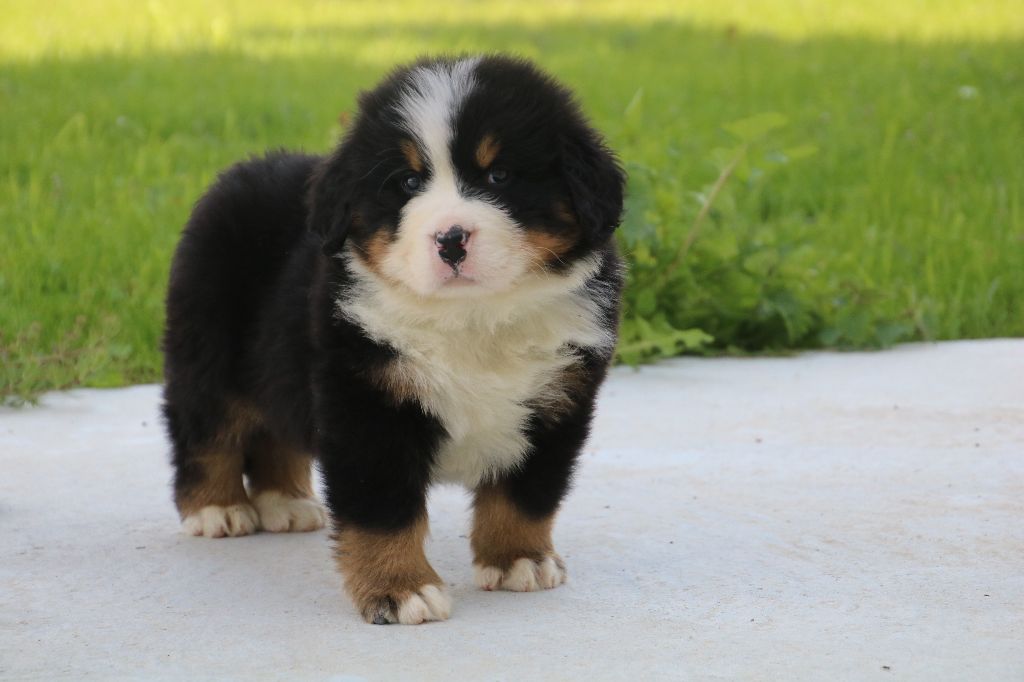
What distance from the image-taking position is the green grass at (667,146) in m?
6.16

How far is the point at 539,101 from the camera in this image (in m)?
3.15

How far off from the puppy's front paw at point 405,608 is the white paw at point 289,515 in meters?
0.87

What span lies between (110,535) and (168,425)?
0.33 m

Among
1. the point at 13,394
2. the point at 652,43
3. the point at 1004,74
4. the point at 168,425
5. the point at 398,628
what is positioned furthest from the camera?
the point at 652,43

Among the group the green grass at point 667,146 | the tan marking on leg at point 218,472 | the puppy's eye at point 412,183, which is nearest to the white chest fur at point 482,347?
the puppy's eye at point 412,183

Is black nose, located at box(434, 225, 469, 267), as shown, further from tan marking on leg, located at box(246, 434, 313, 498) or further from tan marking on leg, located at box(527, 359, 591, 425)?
tan marking on leg, located at box(246, 434, 313, 498)

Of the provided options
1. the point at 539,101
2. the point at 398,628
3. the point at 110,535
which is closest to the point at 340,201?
the point at 539,101

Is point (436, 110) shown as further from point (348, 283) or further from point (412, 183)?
point (348, 283)

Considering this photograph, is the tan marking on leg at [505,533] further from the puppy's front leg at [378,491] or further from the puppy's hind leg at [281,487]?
the puppy's hind leg at [281,487]

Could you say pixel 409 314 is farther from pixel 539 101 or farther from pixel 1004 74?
pixel 1004 74

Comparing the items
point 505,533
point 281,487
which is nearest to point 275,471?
point 281,487

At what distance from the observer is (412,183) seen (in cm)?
304

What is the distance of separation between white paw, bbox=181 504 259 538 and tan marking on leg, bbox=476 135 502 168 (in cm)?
135

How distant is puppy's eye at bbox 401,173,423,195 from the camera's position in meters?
3.03
